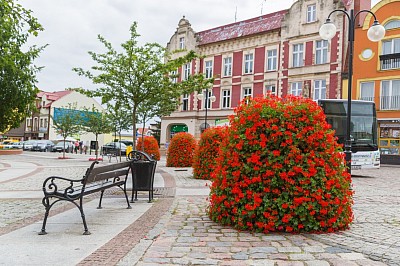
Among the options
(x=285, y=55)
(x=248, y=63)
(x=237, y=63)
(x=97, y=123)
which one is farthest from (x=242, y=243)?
(x=237, y=63)

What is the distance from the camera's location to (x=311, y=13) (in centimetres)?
3152

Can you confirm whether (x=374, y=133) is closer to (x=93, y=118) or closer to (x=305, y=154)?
(x=305, y=154)

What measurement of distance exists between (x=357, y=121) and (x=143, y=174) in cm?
1253

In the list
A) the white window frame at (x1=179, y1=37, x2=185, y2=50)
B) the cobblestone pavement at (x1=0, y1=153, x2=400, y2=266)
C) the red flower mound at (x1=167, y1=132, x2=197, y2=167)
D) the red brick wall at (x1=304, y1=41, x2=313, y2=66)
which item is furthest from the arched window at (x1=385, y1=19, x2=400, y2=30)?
the cobblestone pavement at (x1=0, y1=153, x2=400, y2=266)

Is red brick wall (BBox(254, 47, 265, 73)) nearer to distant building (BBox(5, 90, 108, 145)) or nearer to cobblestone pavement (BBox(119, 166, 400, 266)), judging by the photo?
cobblestone pavement (BBox(119, 166, 400, 266))

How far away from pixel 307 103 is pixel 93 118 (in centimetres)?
2543

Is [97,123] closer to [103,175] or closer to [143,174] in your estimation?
[143,174]

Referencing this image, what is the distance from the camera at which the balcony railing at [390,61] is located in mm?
27484

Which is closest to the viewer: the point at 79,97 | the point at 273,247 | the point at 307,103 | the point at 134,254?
the point at 134,254

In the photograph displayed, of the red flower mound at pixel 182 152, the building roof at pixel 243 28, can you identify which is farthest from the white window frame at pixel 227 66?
the red flower mound at pixel 182 152

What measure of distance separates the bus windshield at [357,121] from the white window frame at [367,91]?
12.7m

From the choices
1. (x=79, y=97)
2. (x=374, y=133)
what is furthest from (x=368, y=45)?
(x=79, y=97)

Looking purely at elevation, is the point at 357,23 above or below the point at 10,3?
above

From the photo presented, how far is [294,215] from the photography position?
520cm
